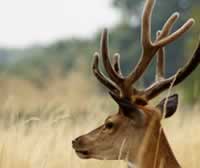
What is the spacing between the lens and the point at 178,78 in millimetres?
A: 5938

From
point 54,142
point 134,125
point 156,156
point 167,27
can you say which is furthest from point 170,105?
point 54,142

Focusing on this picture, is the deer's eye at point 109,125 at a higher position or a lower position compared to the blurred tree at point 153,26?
lower

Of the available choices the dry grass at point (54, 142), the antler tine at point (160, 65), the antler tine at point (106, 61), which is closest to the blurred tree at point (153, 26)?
the dry grass at point (54, 142)

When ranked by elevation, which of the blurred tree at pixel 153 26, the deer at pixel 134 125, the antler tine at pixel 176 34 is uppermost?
the blurred tree at pixel 153 26

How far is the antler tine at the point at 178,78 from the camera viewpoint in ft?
19.4

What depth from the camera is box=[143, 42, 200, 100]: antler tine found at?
5914 mm

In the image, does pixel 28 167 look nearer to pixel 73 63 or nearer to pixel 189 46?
pixel 189 46

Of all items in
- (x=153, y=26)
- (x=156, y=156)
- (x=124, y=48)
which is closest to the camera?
(x=156, y=156)

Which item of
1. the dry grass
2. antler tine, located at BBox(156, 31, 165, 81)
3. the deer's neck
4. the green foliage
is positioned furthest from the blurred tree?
the deer's neck

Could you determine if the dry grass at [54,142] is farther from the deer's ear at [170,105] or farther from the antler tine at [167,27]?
the antler tine at [167,27]

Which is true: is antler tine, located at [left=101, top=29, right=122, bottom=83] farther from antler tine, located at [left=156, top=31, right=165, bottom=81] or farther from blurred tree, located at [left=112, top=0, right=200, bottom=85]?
blurred tree, located at [left=112, top=0, right=200, bottom=85]

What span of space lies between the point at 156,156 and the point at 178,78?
56cm

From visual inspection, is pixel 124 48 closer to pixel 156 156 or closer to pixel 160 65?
pixel 160 65

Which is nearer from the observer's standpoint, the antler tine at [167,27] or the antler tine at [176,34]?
the antler tine at [176,34]
